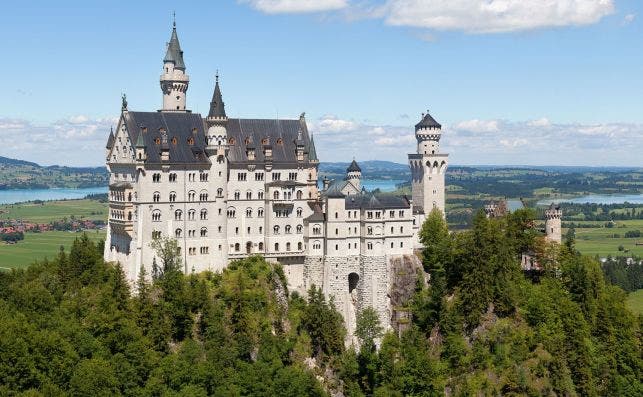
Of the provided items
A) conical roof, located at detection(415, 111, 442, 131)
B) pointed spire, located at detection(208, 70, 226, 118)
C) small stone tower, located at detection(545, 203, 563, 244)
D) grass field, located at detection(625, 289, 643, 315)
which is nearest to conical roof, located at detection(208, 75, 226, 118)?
pointed spire, located at detection(208, 70, 226, 118)

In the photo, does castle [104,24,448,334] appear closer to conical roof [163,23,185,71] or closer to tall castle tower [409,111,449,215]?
conical roof [163,23,185,71]

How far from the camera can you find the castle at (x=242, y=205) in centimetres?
9500

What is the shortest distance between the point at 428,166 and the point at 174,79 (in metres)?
34.1

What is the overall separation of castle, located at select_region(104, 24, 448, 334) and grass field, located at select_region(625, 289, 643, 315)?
64.0 meters

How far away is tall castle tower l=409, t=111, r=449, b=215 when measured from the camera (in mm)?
112562

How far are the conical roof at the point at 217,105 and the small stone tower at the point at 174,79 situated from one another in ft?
22.0

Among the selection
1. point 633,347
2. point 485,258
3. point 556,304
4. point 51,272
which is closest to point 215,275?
point 51,272

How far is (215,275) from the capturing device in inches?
3809

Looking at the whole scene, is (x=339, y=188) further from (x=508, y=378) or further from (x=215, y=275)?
(x=508, y=378)

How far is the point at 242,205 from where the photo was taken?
10069 centimetres

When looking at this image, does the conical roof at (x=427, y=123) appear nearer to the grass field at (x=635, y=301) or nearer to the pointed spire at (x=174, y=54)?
the pointed spire at (x=174, y=54)

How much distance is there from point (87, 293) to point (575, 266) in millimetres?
56714

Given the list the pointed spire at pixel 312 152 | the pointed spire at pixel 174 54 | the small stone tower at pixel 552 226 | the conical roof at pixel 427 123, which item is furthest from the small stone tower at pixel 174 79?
the small stone tower at pixel 552 226

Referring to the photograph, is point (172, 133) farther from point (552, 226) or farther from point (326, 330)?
point (552, 226)
